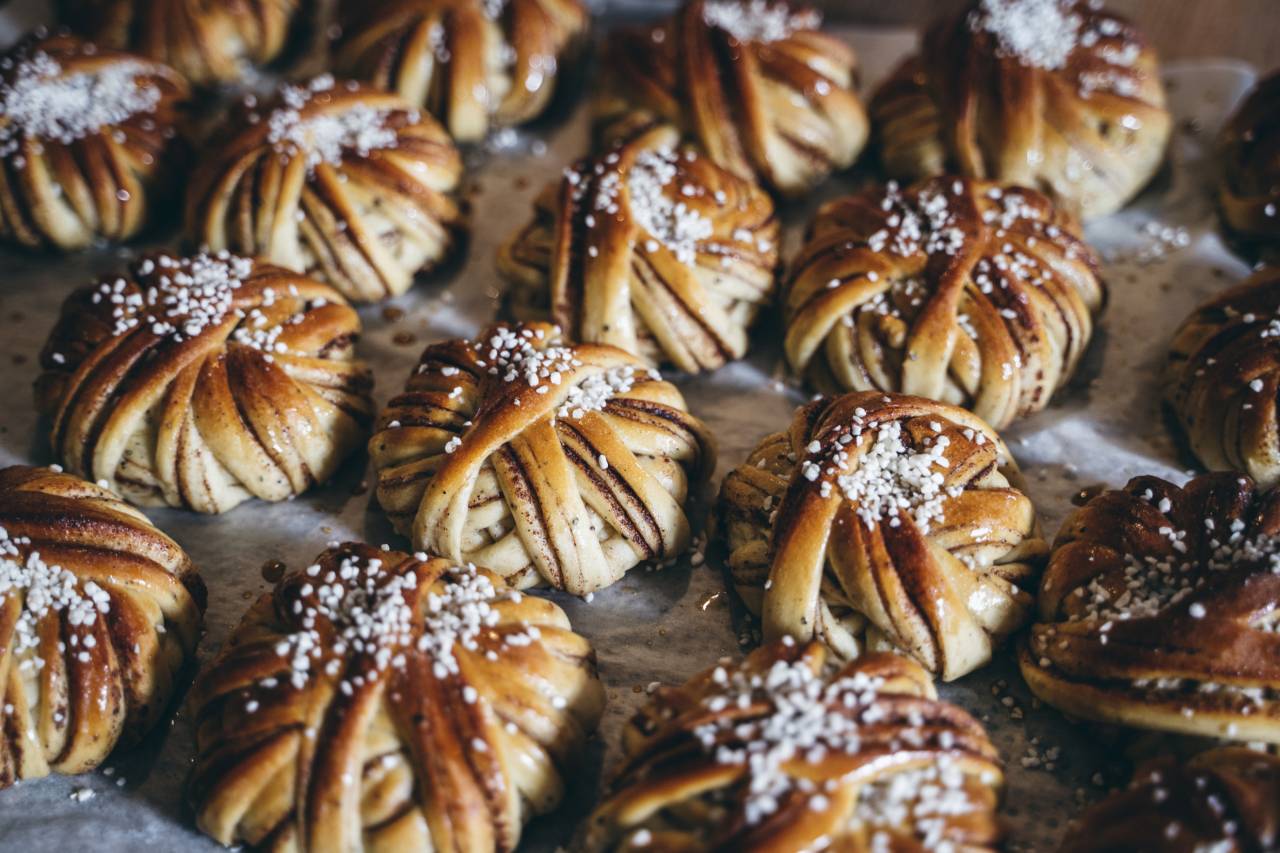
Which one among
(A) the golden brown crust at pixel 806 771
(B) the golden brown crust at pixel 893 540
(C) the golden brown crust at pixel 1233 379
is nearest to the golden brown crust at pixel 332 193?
(B) the golden brown crust at pixel 893 540

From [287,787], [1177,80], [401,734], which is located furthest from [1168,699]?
[1177,80]

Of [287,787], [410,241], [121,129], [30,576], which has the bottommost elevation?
[287,787]

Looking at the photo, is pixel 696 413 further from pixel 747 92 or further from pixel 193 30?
pixel 193 30

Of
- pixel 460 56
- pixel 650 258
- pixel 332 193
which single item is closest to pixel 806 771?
pixel 650 258

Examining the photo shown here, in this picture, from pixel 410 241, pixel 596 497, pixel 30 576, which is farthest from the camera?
pixel 410 241

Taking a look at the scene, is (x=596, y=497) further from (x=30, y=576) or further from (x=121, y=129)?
Answer: (x=121, y=129)

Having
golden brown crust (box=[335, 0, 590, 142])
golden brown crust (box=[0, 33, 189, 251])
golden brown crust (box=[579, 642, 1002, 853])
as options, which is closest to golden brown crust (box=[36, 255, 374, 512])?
golden brown crust (box=[0, 33, 189, 251])

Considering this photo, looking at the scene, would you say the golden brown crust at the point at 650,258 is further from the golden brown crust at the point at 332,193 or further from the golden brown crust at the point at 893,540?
the golden brown crust at the point at 893,540
